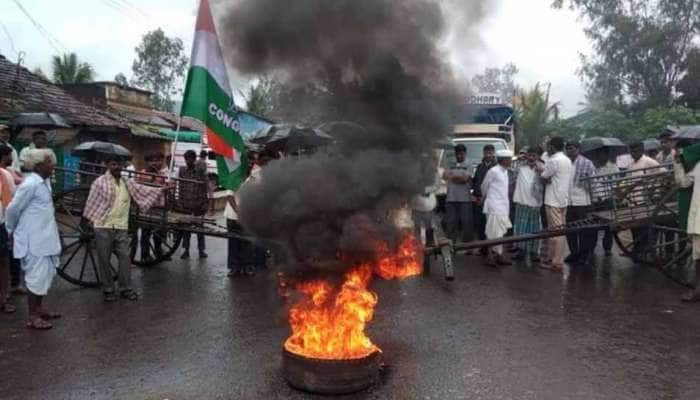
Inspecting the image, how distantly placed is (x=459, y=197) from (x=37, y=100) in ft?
35.5

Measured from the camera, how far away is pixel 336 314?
14.4ft

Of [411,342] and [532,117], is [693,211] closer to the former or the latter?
[411,342]

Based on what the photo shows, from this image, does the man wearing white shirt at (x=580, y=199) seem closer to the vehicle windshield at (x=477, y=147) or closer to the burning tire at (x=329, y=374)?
the vehicle windshield at (x=477, y=147)

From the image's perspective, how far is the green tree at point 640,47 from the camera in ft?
86.1

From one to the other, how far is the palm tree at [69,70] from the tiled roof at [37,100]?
48.8 ft

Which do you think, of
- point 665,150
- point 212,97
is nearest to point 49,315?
point 212,97

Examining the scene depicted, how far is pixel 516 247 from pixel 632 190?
8.43 feet

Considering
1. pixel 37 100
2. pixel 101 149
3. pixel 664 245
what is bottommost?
pixel 664 245

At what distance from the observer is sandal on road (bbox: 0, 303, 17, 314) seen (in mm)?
6250

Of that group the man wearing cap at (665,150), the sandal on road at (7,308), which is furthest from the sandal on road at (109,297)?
the man wearing cap at (665,150)

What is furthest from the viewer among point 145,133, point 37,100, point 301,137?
point 145,133

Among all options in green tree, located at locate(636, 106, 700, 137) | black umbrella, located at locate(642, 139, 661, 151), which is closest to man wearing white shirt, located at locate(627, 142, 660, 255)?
black umbrella, located at locate(642, 139, 661, 151)

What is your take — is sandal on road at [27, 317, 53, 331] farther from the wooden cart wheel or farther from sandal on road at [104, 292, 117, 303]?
the wooden cart wheel

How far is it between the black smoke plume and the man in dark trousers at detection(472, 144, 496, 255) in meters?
5.16
